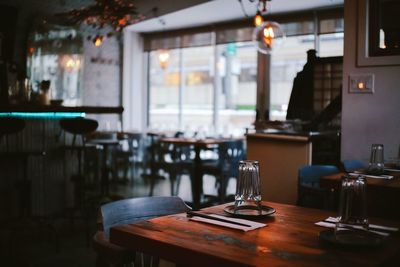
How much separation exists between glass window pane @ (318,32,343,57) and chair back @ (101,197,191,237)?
6129 mm

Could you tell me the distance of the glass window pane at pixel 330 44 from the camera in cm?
760

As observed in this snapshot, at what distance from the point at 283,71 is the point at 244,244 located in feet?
24.1

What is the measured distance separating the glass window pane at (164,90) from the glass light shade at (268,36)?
12.4 ft

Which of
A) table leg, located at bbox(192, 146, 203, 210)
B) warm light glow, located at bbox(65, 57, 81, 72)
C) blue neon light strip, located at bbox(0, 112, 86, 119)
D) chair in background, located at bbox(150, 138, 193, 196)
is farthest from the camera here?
warm light glow, located at bbox(65, 57, 81, 72)

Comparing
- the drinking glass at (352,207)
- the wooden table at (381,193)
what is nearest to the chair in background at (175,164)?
the wooden table at (381,193)

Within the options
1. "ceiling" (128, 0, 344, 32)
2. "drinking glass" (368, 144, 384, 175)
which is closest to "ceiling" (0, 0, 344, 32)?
"ceiling" (128, 0, 344, 32)

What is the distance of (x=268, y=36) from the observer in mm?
6137

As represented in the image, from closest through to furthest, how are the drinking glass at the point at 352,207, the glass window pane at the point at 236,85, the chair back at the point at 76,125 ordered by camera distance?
1. the drinking glass at the point at 352,207
2. the chair back at the point at 76,125
3. the glass window pane at the point at 236,85

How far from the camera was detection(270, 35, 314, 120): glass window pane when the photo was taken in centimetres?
835

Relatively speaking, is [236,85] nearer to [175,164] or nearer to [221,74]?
[221,74]

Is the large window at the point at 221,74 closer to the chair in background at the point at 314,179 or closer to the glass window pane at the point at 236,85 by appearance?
the glass window pane at the point at 236,85

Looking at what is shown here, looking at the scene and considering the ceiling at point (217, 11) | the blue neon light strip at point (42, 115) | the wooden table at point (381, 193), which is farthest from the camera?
the ceiling at point (217, 11)

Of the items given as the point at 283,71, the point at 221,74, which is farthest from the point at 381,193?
the point at 221,74

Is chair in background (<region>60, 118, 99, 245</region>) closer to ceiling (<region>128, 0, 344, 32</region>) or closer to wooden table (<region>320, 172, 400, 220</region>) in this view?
wooden table (<region>320, 172, 400, 220</region>)
